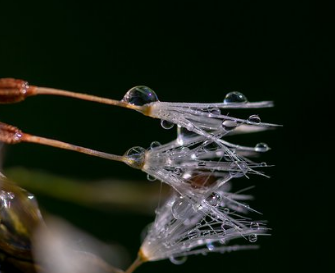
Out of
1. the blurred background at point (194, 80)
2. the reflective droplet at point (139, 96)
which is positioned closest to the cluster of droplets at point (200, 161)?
the reflective droplet at point (139, 96)

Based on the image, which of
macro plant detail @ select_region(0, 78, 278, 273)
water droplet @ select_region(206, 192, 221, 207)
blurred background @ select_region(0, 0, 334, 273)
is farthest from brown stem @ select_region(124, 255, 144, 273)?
blurred background @ select_region(0, 0, 334, 273)

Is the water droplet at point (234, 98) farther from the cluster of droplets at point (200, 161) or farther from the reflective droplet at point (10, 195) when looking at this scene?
the reflective droplet at point (10, 195)

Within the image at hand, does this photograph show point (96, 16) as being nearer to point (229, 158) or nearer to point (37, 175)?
point (37, 175)

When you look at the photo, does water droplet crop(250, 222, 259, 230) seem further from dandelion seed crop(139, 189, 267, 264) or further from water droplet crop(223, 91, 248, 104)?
water droplet crop(223, 91, 248, 104)

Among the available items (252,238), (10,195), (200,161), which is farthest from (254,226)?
(10,195)

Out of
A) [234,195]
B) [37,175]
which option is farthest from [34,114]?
[234,195]

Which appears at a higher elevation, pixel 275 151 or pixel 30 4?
pixel 30 4

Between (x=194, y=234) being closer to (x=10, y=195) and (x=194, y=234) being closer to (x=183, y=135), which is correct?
(x=183, y=135)
